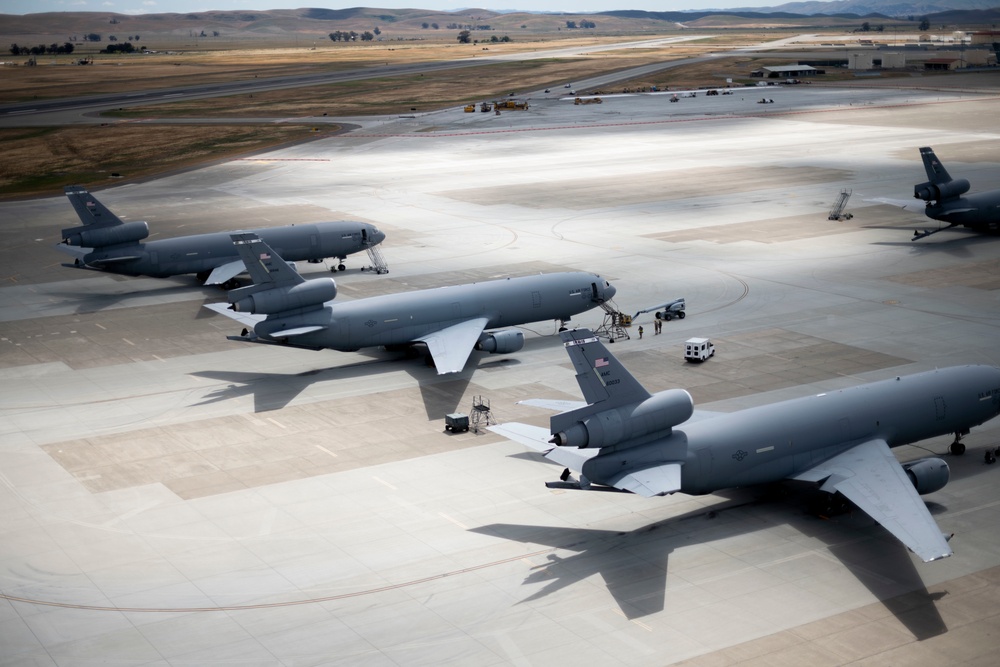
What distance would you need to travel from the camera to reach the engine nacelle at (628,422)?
124 feet

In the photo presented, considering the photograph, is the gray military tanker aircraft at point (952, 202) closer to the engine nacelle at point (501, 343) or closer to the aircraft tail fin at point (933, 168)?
the aircraft tail fin at point (933, 168)

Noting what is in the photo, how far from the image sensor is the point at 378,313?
199ft


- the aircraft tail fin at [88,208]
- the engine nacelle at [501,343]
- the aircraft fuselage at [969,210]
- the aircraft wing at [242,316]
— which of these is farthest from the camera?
the aircraft fuselage at [969,210]

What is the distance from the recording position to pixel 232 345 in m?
66.6

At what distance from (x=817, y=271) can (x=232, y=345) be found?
41609 millimetres

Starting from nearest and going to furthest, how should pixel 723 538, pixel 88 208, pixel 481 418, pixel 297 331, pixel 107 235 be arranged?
1. pixel 723 538
2. pixel 481 418
3. pixel 297 331
4. pixel 88 208
5. pixel 107 235

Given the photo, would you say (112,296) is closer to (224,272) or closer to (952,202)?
(224,272)

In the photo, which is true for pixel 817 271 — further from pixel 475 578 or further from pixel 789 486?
pixel 475 578

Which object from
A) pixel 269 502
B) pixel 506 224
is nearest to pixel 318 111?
pixel 506 224

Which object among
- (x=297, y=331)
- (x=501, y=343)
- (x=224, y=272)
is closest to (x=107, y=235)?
(x=224, y=272)

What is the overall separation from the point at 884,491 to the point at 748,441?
498 cm

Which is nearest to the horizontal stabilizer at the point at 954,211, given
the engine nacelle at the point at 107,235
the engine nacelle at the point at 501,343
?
the engine nacelle at the point at 501,343

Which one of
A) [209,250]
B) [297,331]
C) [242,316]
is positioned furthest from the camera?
[209,250]

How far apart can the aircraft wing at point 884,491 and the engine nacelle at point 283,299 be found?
2890 cm
